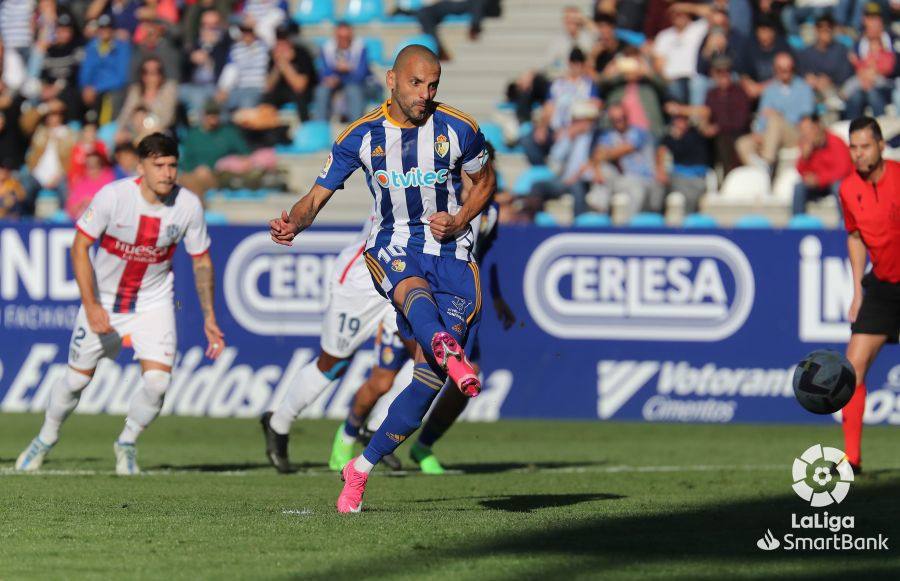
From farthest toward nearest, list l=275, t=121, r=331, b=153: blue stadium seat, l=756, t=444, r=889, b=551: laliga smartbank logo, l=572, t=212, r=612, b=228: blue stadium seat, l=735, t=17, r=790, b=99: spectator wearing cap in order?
l=275, t=121, r=331, b=153: blue stadium seat < l=735, t=17, r=790, b=99: spectator wearing cap < l=572, t=212, r=612, b=228: blue stadium seat < l=756, t=444, r=889, b=551: laliga smartbank logo

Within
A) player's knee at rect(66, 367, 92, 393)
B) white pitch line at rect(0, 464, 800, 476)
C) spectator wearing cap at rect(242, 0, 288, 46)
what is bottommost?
white pitch line at rect(0, 464, 800, 476)

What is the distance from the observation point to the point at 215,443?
46.6 feet

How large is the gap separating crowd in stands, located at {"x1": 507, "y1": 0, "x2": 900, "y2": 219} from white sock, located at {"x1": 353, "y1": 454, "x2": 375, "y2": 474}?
33.3ft

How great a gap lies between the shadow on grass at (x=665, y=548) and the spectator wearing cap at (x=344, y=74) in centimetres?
1285

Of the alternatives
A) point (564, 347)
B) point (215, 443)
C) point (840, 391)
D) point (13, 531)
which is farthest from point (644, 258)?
point (13, 531)

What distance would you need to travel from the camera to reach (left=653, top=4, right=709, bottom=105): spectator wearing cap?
66.3ft

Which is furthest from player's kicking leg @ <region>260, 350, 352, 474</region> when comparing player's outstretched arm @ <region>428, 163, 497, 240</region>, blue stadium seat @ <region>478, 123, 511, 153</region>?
blue stadium seat @ <region>478, 123, 511, 153</region>

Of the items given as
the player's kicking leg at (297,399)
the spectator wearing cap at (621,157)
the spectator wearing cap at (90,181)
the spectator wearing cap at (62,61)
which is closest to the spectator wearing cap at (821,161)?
the spectator wearing cap at (621,157)

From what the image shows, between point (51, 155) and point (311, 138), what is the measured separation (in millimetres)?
3679

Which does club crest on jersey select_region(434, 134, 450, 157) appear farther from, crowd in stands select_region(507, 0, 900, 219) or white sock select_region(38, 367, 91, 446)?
crowd in stands select_region(507, 0, 900, 219)

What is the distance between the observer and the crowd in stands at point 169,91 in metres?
20.9

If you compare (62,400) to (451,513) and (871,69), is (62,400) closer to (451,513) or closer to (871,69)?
(451,513)

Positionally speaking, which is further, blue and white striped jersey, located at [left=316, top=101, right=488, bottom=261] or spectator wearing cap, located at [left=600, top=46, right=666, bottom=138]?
spectator wearing cap, located at [left=600, top=46, right=666, bottom=138]

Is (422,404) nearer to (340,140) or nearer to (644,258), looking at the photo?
(340,140)
